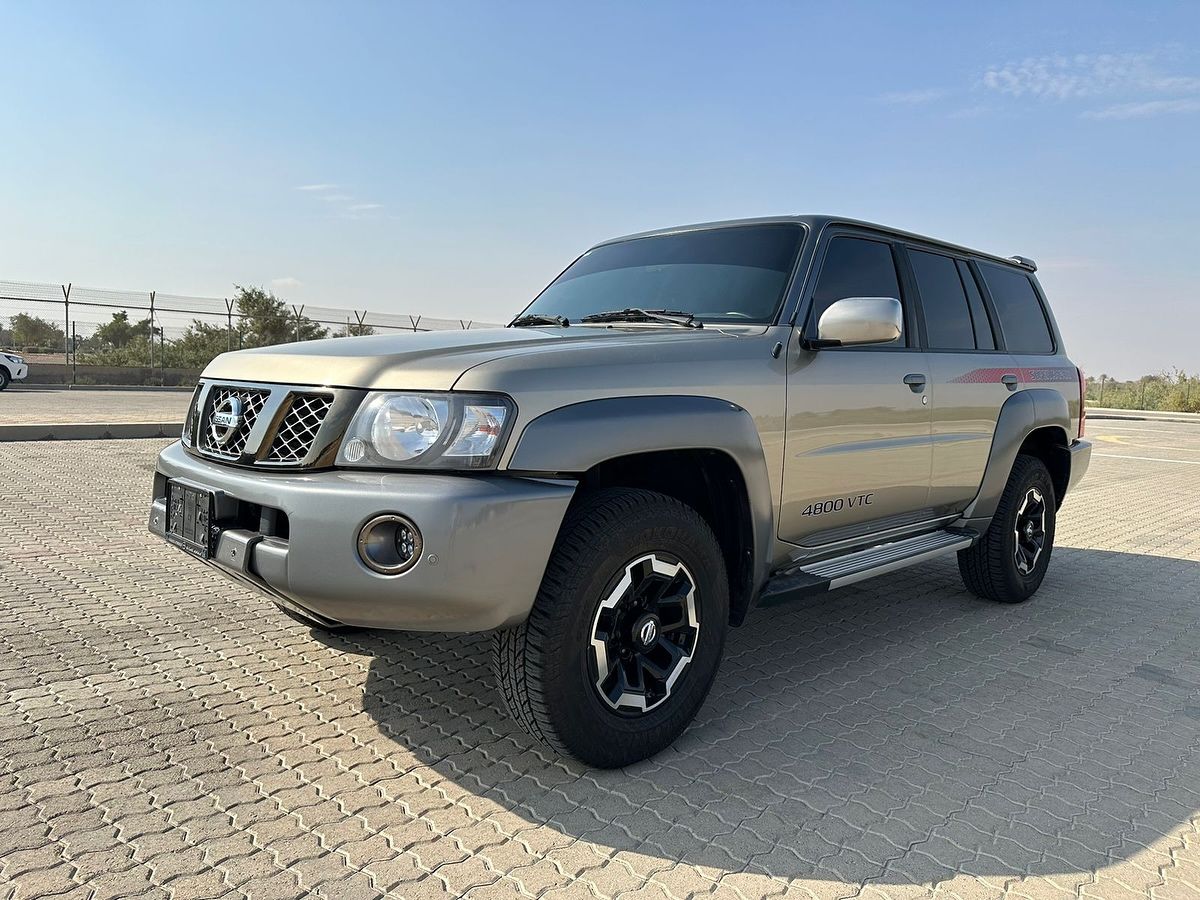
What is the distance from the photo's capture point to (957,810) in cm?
255

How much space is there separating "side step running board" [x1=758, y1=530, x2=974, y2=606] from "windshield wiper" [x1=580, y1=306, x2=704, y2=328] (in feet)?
3.48

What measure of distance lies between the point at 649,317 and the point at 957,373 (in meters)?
1.77

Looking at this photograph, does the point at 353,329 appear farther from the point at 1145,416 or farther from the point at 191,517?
the point at 1145,416

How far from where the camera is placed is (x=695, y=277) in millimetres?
3672

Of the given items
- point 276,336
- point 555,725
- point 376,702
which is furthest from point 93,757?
point 276,336

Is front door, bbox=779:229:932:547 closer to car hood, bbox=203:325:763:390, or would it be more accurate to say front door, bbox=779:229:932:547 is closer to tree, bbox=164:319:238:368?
car hood, bbox=203:325:763:390

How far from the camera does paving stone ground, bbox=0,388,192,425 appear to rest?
12.7 m

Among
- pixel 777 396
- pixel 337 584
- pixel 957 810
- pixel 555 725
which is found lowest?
pixel 957 810

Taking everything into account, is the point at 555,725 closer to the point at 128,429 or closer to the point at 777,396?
the point at 777,396

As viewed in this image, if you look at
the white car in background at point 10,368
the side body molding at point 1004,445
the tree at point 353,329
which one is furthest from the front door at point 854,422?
the white car in background at point 10,368

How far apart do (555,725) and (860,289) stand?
2394 millimetres

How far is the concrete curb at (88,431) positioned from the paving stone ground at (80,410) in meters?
0.52

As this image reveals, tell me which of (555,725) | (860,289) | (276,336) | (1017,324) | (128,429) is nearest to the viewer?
(555,725)

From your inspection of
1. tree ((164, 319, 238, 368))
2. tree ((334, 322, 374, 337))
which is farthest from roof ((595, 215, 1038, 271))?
tree ((164, 319, 238, 368))
